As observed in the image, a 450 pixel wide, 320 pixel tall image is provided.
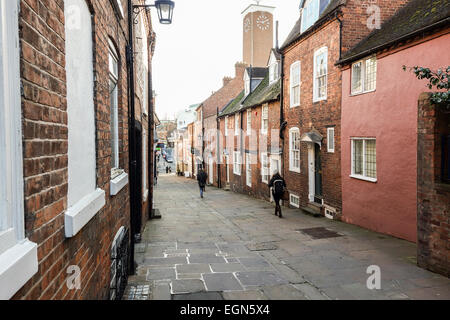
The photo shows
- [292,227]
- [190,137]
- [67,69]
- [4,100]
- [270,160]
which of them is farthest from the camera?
[190,137]

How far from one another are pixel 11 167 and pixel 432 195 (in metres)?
6.49

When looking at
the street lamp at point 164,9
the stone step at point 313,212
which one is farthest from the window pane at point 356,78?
the street lamp at point 164,9

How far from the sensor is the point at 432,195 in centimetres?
617

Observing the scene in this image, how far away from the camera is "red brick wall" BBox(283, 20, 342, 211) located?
11.9 metres

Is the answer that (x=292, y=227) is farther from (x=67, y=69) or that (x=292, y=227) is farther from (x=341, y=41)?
(x=67, y=69)

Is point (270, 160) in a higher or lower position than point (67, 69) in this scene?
lower

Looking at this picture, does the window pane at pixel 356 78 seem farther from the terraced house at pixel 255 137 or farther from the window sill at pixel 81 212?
the window sill at pixel 81 212

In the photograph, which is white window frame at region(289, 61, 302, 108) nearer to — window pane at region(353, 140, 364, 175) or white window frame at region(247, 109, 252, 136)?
window pane at region(353, 140, 364, 175)

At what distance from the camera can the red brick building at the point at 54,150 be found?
1.53 m

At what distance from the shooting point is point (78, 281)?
103 inches

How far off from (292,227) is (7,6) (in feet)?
34.1

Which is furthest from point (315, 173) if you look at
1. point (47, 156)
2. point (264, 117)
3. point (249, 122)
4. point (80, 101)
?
point (47, 156)
